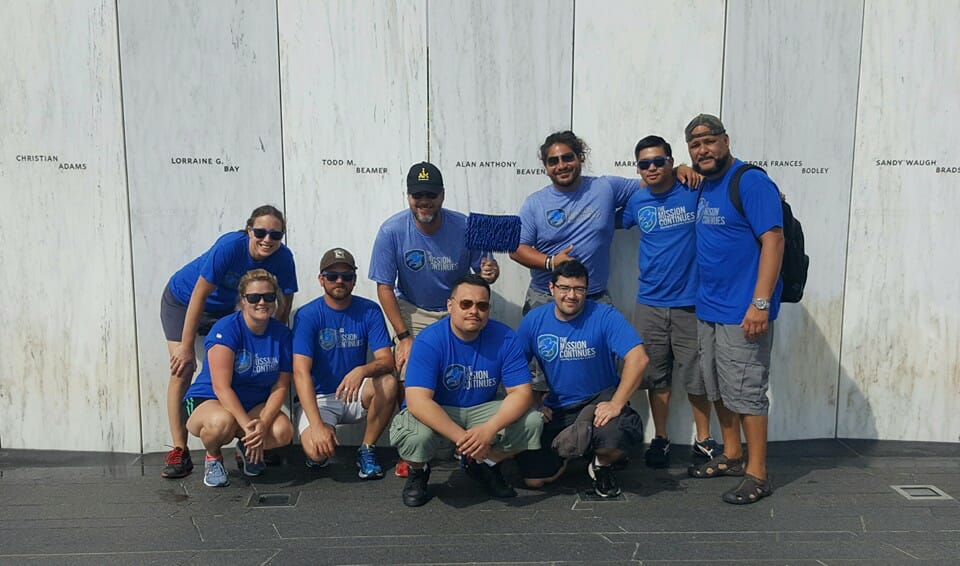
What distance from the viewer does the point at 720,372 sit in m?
4.22

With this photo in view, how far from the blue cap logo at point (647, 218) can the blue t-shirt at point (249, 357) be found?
6.99 ft

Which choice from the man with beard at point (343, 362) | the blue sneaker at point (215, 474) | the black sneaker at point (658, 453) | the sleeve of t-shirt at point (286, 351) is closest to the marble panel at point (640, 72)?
the black sneaker at point (658, 453)

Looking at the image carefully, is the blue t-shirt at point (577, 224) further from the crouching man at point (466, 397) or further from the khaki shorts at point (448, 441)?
the khaki shorts at point (448, 441)

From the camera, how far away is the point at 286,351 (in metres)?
4.42

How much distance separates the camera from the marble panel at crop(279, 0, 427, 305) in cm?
491

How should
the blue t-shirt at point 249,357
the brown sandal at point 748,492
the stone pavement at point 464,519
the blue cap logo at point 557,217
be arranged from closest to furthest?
the stone pavement at point 464,519
the brown sandal at point 748,492
the blue t-shirt at point 249,357
the blue cap logo at point 557,217

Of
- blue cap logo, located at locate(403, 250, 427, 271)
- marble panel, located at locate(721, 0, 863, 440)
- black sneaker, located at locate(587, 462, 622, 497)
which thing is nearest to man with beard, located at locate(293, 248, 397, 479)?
blue cap logo, located at locate(403, 250, 427, 271)

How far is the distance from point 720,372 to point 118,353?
3.67 meters

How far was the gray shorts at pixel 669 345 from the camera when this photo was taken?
4598 millimetres

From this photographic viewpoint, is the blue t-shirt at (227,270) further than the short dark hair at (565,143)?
No

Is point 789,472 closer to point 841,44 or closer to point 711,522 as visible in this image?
point 711,522

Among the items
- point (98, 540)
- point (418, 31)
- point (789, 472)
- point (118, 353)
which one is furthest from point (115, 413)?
point (789, 472)

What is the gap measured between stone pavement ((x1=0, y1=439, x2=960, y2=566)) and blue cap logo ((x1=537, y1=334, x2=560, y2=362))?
2.36 ft

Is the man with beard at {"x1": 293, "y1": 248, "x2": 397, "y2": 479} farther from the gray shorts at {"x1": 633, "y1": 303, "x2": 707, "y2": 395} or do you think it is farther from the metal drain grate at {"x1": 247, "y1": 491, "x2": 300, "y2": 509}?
the gray shorts at {"x1": 633, "y1": 303, "x2": 707, "y2": 395}
